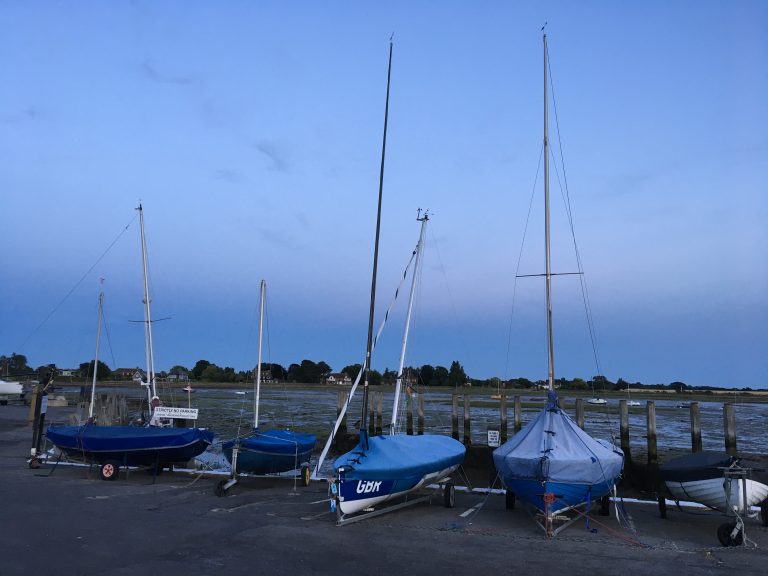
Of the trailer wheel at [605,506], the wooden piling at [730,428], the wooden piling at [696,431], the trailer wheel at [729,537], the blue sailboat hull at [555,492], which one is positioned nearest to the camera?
the trailer wheel at [729,537]

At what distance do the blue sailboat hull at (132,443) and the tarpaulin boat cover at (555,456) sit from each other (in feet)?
29.1

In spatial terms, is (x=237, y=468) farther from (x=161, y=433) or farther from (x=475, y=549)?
(x=475, y=549)

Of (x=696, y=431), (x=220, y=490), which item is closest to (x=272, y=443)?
(x=220, y=490)

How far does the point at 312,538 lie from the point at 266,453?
6.53 metres

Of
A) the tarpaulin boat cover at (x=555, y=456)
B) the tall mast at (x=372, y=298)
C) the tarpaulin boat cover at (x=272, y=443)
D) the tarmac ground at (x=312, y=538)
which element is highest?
the tall mast at (x=372, y=298)

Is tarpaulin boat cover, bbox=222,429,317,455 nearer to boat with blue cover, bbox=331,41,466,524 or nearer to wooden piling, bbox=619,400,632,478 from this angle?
boat with blue cover, bbox=331,41,466,524

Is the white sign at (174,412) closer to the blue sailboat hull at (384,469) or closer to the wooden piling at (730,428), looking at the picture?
the blue sailboat hull at (384,469)

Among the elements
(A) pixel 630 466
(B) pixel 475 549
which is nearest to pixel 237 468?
(B) pixel 475 549

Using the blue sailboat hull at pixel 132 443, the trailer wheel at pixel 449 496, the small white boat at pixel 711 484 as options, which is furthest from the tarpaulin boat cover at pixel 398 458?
the blue sailboat hull at pixel 132 443

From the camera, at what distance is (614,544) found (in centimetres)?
1148

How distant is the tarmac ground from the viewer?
9633 mm

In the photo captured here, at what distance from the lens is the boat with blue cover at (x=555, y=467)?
40.8 feet

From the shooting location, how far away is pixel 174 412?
18.8 metres

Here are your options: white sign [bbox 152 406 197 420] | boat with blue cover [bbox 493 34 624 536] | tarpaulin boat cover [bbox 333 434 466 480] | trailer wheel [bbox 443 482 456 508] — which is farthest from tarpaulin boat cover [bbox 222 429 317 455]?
boat with blue cover [bbox 493 34 624 536]
